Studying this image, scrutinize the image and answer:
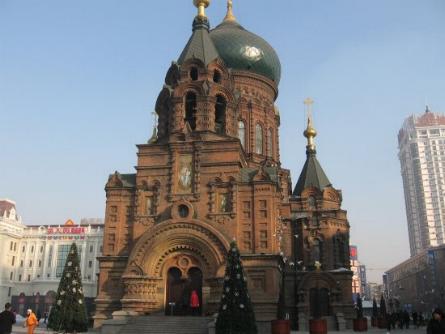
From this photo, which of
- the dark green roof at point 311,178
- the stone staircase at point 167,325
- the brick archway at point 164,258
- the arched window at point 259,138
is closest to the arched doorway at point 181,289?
the brick archway at point 164,258

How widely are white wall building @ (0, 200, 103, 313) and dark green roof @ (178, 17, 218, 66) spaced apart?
125ft

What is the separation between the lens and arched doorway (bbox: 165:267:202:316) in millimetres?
23984

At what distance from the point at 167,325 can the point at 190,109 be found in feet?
38.2

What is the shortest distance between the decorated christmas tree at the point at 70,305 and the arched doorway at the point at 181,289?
4006 millimetres

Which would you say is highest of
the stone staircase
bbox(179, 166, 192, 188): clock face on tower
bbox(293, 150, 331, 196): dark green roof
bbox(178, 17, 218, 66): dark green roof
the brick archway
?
bbox(178, 17, 218, 66): dark green roof

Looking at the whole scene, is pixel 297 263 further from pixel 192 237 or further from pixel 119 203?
pixel 119 203

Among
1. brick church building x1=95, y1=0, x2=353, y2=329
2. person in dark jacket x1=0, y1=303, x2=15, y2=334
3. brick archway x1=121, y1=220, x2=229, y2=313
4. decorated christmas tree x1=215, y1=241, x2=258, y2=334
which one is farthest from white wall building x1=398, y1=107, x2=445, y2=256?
person in dark jacket x1=0, y1=303, x2=15, y2=334

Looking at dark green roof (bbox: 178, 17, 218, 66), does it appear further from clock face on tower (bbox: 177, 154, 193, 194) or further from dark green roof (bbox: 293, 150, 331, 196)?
dark green roof (bbox: 293, 150, 331, 196)

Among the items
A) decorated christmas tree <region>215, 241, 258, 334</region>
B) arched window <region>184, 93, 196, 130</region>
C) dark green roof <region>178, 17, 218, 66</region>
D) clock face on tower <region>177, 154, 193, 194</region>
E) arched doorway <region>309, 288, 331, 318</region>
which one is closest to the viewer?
decorated christmas tree <region>215, 241, 258, 334</region>

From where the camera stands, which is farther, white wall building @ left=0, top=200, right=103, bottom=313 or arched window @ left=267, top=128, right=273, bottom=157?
white wall building @ left=0, top=200, right=103, bottom=313

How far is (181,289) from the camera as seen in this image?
79.9ft

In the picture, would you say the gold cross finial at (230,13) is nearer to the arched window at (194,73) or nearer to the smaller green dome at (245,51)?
the smaller green dome at (245,51)

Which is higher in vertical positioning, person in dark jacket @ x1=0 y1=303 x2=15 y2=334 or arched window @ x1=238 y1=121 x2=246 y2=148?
arched window @ x1=238 y1=121 x2=246 y2=148

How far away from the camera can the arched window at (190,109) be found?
2762 cm
